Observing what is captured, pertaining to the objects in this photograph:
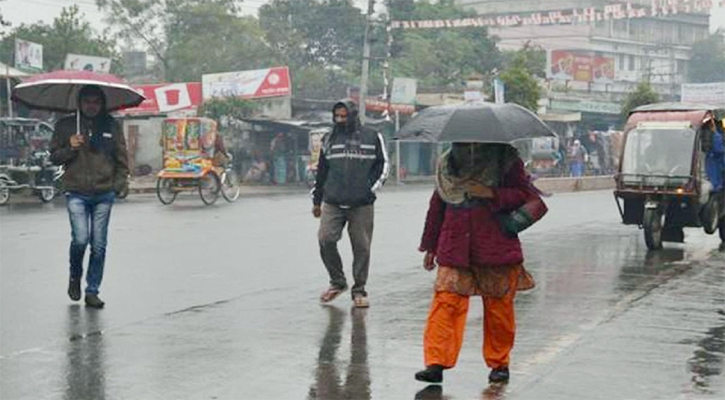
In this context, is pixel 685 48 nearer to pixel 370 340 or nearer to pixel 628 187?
pixel 628 187

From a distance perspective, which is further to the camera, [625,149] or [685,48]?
[685,48]

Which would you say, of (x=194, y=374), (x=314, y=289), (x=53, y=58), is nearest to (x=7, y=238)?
(x=314, y=289)

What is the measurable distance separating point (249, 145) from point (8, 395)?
1413 inches

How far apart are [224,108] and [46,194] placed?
15.7 m

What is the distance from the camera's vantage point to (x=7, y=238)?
53.4ft

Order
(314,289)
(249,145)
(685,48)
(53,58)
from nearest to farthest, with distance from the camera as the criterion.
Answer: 1. (314,289)
2. (249,145)
3. (53,58)
4. (685,48)

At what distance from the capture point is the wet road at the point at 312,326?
6.83 meters

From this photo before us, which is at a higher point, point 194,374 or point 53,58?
point 53,58

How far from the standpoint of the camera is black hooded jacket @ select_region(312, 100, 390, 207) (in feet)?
33.2

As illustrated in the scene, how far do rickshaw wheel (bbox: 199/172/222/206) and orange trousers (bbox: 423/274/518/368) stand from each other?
67.1 feet

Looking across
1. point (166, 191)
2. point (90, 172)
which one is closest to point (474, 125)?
point (90, 172)

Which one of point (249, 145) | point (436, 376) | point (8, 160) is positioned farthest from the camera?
point (249, 145)

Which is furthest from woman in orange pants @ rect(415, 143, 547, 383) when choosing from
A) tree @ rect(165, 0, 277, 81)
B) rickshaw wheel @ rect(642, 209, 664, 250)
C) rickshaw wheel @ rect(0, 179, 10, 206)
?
tree @ rect(165, 0, 277, 81)

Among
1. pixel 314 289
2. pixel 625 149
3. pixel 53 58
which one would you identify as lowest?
pixel 314 289
